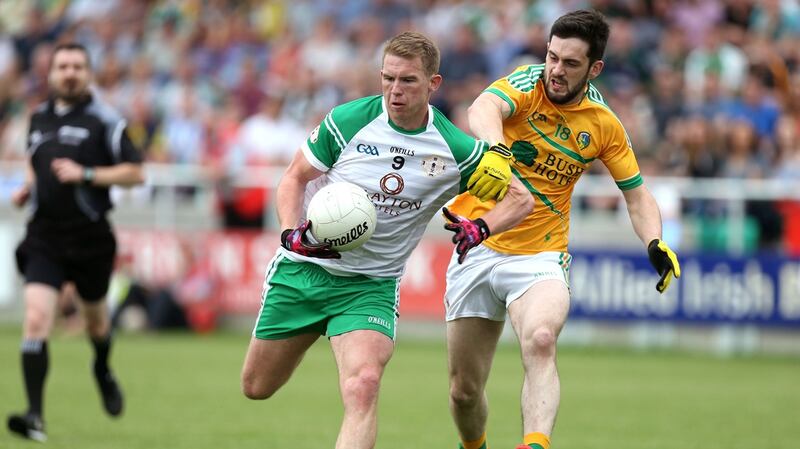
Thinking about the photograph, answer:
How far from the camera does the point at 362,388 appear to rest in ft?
21.7

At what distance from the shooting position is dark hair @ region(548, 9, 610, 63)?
759cm

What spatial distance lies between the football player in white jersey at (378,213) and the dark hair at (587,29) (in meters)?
0.95

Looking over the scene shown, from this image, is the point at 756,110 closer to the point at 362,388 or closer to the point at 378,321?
the point at 378,321

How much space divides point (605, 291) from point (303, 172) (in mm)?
11035

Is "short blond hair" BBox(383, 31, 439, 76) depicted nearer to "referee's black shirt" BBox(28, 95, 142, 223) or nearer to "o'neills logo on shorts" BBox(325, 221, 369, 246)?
"o'neills logo on shorts" BBox(325, 221, 369, 246)

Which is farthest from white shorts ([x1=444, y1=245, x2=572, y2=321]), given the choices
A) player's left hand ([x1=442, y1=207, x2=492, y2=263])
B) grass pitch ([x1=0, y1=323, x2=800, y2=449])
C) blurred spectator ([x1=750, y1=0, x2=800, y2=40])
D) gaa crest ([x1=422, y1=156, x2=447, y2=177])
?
blurred spectator ([x1=750, y1=0, x2=800, y2=40])

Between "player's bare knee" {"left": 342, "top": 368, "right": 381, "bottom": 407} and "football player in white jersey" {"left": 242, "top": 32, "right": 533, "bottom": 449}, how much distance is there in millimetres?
51

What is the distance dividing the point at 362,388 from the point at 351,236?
79 centimetres

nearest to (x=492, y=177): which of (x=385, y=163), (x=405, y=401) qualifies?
(x=385, y=163)

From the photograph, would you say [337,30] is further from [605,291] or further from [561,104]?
[561,104]

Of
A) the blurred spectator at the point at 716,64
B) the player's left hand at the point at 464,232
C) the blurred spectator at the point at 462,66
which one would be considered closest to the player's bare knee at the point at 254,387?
the player's left hand at the point at 464,232

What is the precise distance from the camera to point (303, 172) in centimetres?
706

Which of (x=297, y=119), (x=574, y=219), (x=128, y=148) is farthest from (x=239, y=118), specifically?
(x=128, y=148)

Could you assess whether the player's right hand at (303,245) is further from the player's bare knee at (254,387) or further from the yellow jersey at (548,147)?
the yellow jersey at (548,147)
